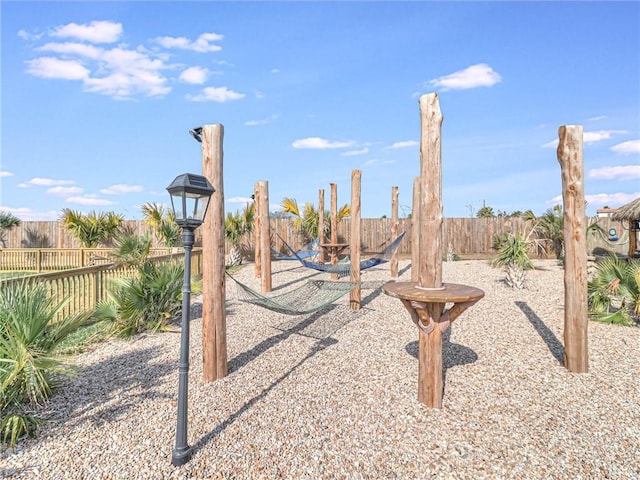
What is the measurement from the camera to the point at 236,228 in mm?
14086

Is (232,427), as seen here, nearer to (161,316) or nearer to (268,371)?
(268,371)

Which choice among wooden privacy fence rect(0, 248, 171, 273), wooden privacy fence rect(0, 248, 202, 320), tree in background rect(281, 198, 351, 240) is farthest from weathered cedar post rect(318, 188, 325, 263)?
wooden privacy fence rect(0, 248, 171, 273)

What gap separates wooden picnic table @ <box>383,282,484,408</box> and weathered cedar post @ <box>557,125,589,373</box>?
1340mm

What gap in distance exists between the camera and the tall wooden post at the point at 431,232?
2924 mm

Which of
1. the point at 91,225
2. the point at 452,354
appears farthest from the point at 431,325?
the point at 91,225

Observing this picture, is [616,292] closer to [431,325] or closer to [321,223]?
[431,325]

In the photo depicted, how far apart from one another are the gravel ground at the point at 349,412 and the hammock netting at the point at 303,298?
17.4 inches

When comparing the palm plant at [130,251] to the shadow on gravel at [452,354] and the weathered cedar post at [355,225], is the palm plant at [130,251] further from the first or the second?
the shadow on gravel at [452,354]

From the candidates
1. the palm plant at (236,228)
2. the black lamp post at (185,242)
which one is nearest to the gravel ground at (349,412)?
the black lamp post at (185,242)

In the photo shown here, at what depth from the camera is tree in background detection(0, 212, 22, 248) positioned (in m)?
17.4

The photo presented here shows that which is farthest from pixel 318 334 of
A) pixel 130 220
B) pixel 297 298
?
pixel 130 220

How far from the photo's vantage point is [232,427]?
2.68 metres

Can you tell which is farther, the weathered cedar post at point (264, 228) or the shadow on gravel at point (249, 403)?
the weathered cedar post at point (264, 228)

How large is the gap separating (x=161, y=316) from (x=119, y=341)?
0.60 m
